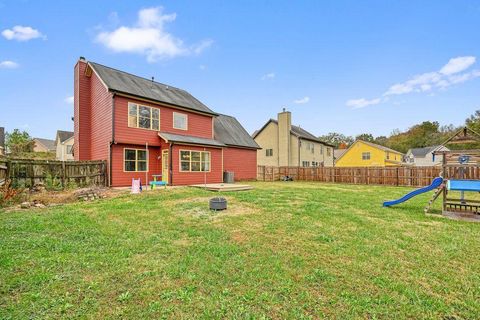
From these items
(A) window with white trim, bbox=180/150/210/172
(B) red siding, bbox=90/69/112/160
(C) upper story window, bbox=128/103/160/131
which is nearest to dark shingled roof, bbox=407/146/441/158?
(A) window with white trim, bbox=180/150/210/172

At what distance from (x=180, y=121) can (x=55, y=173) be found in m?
7.66

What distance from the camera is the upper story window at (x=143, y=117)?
13891 mm

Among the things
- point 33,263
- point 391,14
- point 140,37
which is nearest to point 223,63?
point 140,37

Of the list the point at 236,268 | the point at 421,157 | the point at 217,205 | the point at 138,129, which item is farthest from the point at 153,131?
the point at 421,157

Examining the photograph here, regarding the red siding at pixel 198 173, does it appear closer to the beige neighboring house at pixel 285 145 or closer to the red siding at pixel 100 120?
the red siding at pixel 100 120

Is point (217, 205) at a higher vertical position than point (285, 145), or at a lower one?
lower

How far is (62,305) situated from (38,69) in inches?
790

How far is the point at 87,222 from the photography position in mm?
6047

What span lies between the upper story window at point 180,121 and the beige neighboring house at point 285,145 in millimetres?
14541

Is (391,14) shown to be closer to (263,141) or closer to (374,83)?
(374,83)

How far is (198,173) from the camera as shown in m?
15.9

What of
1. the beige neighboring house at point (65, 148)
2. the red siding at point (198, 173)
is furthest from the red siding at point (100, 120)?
the beige neighboring house at point (65, 148)

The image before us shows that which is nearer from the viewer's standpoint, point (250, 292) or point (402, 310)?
point (402, 310)

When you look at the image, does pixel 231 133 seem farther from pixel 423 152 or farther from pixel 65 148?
pixel 423 152
